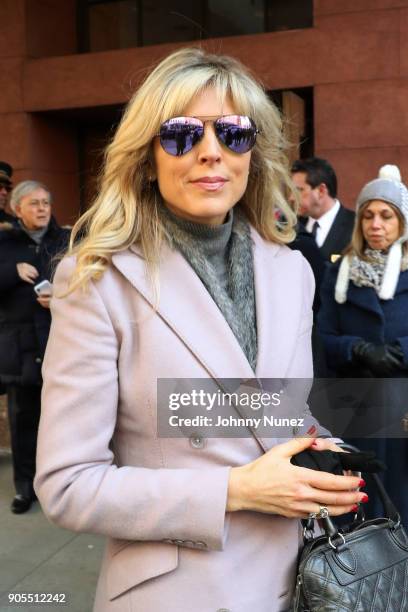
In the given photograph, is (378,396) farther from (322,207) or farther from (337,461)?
(337,461)

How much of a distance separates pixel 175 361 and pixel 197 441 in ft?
0.60

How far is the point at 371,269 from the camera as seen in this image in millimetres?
3807

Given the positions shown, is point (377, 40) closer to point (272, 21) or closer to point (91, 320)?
point (272, 21)

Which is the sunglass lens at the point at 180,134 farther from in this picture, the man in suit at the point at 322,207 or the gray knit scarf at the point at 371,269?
the man in suit at the point at 322,207

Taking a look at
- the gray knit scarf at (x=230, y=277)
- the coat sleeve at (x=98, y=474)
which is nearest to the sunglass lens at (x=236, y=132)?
the gray knit scarf at (x=230, y=277)

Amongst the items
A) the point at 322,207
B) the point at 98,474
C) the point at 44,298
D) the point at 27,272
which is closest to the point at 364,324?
the point at 322,207

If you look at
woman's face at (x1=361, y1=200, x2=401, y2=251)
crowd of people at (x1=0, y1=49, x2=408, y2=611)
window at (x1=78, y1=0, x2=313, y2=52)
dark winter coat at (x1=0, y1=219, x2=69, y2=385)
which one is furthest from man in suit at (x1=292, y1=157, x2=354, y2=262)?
crowd of people at (x1=0, y1=49, x2=408, y2=611)

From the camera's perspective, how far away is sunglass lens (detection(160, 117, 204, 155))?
1.57 meters

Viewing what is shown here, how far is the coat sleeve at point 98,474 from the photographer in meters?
1.41

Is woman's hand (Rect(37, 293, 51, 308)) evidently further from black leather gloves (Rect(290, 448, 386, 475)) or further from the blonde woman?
black leather gloves (Rect(290, 448, 386, 475))

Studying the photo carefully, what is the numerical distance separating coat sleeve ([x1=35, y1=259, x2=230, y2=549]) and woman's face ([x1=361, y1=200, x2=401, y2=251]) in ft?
8.79

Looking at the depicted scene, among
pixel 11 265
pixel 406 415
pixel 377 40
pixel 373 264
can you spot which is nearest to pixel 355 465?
pixel 406 415

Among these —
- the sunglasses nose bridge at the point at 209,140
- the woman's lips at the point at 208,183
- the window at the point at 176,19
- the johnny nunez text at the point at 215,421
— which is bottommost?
the johnny nunez text at the point at 215,421

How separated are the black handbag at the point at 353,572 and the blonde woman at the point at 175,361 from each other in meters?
0.07
